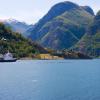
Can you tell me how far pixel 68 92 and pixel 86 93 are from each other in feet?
22.0

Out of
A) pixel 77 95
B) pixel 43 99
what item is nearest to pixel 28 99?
pixel 43 99

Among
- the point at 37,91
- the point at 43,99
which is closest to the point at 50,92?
the point at 37,91

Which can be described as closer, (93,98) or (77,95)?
(93,98)

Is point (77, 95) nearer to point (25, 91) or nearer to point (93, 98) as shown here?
point (93, 98)

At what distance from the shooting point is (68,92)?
12431cm

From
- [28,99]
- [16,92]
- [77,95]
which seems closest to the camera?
[28,99]

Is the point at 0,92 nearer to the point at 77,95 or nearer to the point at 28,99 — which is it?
the point at 28,99

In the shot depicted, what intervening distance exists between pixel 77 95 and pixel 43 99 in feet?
44.5

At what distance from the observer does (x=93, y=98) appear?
356ft

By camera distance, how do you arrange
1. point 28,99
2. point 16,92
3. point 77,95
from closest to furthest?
point 28,99
point 77,95
point 16,92

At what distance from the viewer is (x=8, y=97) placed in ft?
362

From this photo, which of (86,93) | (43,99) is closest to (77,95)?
(86,93)

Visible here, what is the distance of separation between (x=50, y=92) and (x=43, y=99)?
1619 centimetres

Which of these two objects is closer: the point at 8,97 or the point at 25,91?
the point at 8,97
